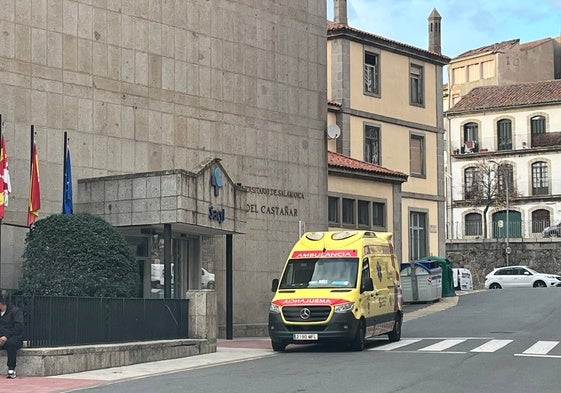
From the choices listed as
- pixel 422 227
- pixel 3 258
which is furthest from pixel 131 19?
pixel 422 227

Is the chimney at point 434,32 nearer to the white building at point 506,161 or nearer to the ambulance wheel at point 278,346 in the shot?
the white building at point 506,161

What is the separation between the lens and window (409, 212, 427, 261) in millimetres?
48156

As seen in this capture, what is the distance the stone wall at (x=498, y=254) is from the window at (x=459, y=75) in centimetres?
3223

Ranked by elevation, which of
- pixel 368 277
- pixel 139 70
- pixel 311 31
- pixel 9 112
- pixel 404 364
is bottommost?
pixel 404 364

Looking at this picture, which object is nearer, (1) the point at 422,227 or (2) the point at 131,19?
(2) the point at 131,19

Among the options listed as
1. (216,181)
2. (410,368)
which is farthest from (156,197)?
(410,368)

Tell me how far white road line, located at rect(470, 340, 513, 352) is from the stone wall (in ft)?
153

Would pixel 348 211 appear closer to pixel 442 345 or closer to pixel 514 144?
pixel 442 345

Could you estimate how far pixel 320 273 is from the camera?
23.4 m

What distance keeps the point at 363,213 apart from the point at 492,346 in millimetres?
19365

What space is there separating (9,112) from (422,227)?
29326 millimetres

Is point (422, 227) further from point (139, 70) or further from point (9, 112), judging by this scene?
point (9, 112)

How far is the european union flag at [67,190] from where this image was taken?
79.5 feet

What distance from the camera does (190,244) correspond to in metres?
29.0
